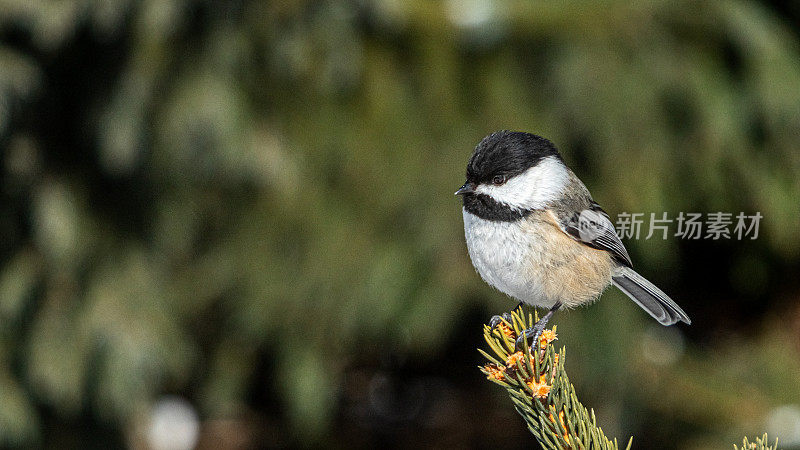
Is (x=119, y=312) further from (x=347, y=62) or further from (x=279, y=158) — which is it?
(x=347, y=62)

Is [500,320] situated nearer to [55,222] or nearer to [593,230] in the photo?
[593,230]

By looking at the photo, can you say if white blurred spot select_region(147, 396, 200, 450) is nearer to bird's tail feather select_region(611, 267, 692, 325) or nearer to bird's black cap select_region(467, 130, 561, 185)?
bird's tail feather select_region(611, 267, 692, 325)

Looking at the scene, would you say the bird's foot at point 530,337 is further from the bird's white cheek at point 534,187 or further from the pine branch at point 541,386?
the bird's white cheek at point 534,187

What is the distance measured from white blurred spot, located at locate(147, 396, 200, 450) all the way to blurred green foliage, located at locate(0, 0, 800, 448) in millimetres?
880

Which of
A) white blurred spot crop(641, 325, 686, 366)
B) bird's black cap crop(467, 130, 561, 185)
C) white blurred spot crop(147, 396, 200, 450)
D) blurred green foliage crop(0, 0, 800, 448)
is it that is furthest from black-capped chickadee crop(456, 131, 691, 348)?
white blurred spot crop(147, 396, 200, 450)

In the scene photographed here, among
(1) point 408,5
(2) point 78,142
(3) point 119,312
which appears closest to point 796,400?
(1) point 408,5

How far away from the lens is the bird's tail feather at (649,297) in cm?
124

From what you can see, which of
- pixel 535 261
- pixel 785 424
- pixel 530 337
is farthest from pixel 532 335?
pixel 785 424

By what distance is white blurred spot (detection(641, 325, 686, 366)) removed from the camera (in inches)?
107

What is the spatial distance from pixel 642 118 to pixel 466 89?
0.56 m

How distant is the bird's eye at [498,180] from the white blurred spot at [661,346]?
1.68m

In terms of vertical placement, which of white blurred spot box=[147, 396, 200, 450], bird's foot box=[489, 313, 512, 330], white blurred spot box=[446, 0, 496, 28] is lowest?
white blurred spot box=[147, 396, 200, 450]

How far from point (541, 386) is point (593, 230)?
0.43 metres

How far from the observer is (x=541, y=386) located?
1037 millimetres
